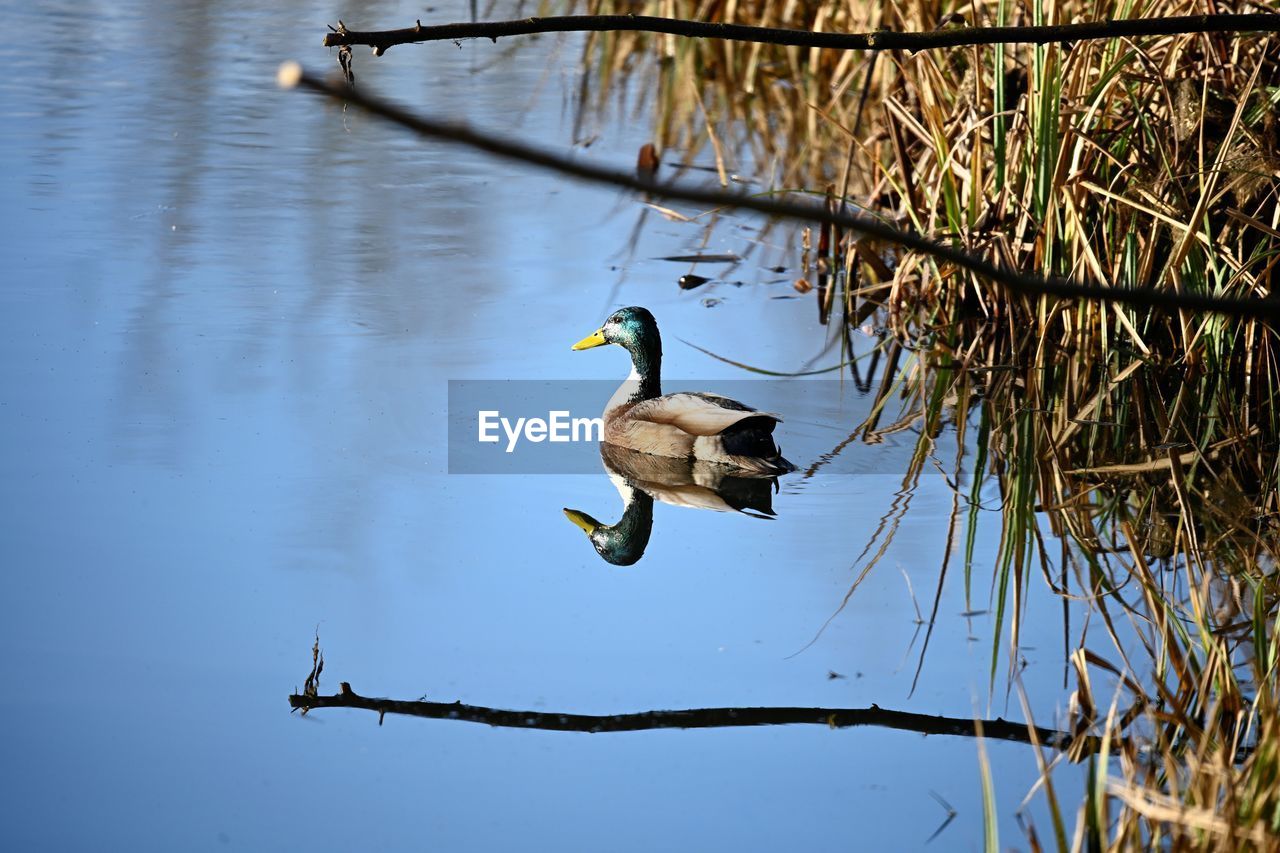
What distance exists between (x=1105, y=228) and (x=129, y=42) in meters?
7.29

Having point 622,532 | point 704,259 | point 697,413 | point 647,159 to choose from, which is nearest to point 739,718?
point 622,532

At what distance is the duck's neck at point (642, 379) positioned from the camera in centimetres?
604

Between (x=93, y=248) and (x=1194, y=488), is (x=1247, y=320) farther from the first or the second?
(x=93, y=248)

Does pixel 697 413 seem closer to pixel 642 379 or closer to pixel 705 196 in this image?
pixel 642 379

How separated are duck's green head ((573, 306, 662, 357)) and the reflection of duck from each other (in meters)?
0.38

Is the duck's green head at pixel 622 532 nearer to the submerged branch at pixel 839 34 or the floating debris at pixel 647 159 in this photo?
the submerged branch at pixel 839 34

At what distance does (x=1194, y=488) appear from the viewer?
532cm

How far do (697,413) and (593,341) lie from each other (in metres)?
0.76

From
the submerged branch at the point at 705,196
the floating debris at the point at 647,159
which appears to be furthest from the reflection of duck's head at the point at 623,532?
the floating debris at the point at 647,159

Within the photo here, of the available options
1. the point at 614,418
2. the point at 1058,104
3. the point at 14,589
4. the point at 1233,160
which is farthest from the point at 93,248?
the point at 1233,160

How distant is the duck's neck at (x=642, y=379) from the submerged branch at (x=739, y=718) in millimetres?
2341

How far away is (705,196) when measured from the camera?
151 cm

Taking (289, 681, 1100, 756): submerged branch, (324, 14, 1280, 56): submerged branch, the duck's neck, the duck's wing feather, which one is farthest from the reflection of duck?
(324, 14, 1280, 56): submerged branch

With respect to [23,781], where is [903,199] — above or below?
above
